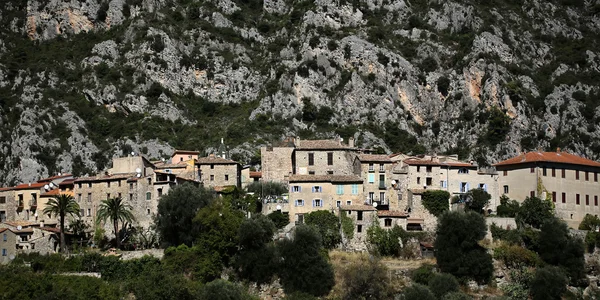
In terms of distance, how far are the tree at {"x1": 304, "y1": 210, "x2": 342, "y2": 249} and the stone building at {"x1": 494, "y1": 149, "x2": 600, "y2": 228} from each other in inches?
805

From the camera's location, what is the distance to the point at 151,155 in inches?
4825

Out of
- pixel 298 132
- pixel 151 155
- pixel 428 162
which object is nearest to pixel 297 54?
pixel 298 132

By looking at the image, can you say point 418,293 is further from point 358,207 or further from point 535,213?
point 535,213

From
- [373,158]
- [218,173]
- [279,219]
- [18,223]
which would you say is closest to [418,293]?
[279,219]

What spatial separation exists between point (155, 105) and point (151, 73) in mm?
7365

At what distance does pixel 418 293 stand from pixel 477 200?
18.5 meters

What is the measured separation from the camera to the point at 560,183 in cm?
9250

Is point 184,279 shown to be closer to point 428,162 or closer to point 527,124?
point 428,162

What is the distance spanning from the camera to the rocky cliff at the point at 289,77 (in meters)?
129

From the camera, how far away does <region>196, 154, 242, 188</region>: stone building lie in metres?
93.9

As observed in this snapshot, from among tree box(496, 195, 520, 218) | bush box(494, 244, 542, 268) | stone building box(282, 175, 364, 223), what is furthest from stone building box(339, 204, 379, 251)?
tree box(496, 195, 520, 218)

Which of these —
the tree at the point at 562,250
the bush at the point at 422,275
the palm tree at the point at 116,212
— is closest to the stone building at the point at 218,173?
the palm tree at the point at 116,212

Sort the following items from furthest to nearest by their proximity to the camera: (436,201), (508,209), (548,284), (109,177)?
(109,177) < (508,209) < (436,201) < (548,284)

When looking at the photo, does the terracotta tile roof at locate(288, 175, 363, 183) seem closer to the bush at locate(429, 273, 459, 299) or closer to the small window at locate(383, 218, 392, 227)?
the small window at locate(383, 218, 392, 227)
